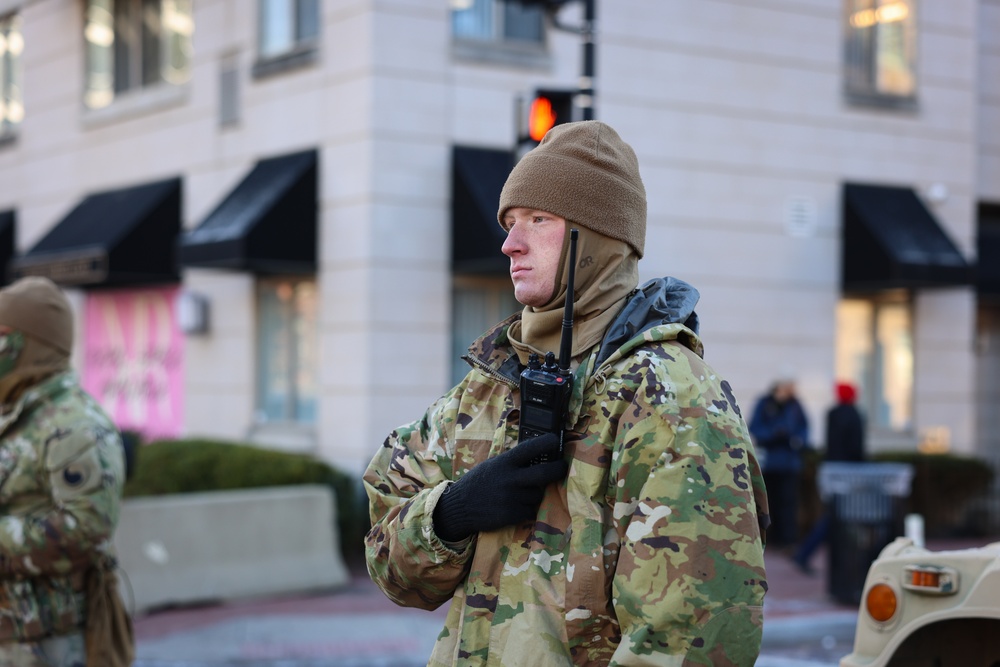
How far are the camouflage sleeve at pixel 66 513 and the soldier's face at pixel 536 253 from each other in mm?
2241

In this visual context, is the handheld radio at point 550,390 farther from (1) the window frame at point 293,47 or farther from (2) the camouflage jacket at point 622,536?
(1) the window frame at point 293,47

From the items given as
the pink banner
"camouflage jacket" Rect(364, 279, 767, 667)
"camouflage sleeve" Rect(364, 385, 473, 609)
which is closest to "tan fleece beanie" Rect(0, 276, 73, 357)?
"camouflage sleeve" Rect(364, 385, 473, 609)

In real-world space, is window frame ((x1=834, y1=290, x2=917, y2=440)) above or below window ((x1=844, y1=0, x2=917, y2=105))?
below

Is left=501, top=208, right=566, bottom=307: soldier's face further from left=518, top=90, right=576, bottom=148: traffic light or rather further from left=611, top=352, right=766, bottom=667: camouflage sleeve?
left=518, top=90, right=576, bottom=148: traffic light

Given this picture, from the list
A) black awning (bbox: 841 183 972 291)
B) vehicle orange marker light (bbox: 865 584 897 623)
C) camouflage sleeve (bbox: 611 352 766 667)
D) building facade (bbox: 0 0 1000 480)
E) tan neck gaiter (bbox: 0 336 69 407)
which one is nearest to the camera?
camouflage sleeve (bbox: 611 352 766 667)

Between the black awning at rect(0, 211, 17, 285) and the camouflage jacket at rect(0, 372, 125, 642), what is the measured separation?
1506 cm

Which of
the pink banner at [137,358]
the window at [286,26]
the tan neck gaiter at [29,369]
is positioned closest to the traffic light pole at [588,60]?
the tan neck gaiter at [29,369]

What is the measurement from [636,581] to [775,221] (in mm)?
12920

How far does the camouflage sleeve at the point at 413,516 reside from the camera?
2859mm

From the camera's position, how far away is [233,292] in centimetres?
1442

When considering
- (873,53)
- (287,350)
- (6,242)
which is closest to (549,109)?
(287,350)

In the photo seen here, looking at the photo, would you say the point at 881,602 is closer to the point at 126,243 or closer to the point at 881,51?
the point at 126,243

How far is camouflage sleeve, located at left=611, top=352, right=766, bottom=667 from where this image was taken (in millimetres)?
2457

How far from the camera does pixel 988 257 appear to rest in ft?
54.8
